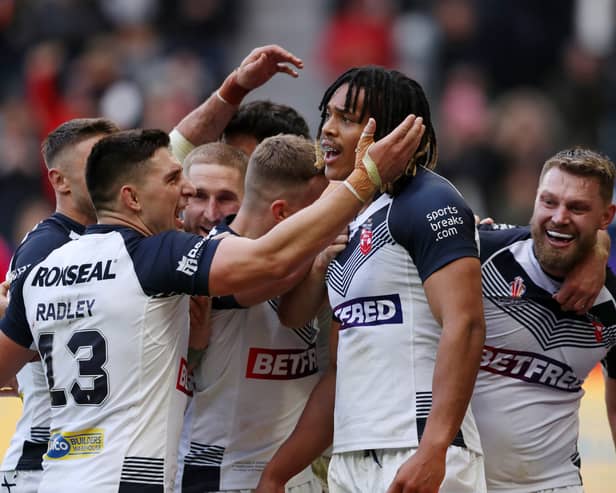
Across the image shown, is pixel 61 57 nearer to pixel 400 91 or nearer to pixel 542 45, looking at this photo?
pixel 542 45

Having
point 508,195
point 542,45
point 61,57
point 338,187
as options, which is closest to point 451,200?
point 338,187

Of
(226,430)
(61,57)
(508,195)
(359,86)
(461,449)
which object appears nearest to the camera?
(461,449)

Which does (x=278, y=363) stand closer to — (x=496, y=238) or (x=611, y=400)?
(x=496, y=238)

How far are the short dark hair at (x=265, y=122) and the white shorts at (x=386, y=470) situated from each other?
230 cm

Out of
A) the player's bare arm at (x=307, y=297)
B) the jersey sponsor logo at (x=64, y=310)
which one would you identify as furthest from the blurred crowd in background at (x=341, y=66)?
the jersey sponsor logo at (x=64, y=310)

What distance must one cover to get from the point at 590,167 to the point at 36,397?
263 centimetres

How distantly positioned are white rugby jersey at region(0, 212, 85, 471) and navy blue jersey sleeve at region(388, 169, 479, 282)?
1639 millimetres

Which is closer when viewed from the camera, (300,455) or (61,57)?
(300,455)

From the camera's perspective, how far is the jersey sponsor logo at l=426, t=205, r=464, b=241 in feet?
13.4

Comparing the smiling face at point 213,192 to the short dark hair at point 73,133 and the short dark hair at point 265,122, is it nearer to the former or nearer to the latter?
the short dark hair at point 73,133

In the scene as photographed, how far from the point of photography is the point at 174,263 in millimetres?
4238

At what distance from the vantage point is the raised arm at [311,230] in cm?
412

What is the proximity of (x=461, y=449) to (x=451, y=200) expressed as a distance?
0.88 m

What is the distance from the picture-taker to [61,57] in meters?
15.2
